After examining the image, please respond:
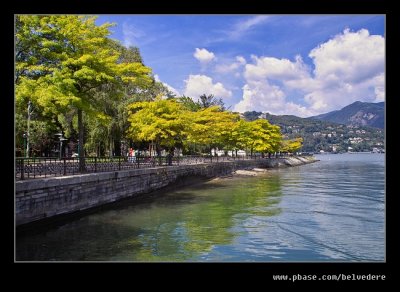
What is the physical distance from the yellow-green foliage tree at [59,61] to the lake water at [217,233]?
568 centimetres

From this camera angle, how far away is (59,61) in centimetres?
2091

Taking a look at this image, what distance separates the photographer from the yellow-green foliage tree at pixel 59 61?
18.2 meters

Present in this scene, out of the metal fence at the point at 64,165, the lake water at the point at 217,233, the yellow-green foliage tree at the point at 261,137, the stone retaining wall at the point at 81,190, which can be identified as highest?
the yellow-green foliage tree at the point at 261,137

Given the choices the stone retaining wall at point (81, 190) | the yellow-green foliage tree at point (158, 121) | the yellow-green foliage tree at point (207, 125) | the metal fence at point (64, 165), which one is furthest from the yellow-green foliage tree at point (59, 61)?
the yellow-green foliage tree at point (207, 125)

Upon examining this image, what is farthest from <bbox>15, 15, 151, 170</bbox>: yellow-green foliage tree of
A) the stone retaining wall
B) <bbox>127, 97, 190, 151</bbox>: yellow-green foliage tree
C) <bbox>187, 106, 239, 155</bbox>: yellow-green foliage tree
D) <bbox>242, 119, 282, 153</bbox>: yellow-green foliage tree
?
<bbox>242, 119, 282, 153</bbox>: yellow-green foliage tree

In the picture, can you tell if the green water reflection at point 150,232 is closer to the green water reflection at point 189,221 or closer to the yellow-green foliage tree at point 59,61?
the green water reflection at point 189,221

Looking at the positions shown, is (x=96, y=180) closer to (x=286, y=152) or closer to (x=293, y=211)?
(x=293, y=211)

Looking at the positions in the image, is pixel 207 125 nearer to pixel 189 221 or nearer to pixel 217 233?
pixel 189 221

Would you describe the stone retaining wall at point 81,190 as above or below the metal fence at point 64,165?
below

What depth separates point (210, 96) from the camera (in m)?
67.0

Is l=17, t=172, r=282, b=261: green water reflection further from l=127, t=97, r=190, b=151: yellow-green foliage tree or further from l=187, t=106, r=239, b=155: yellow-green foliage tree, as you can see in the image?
l=187, t=106, r=239, b=155: yellow-green foliage tree
